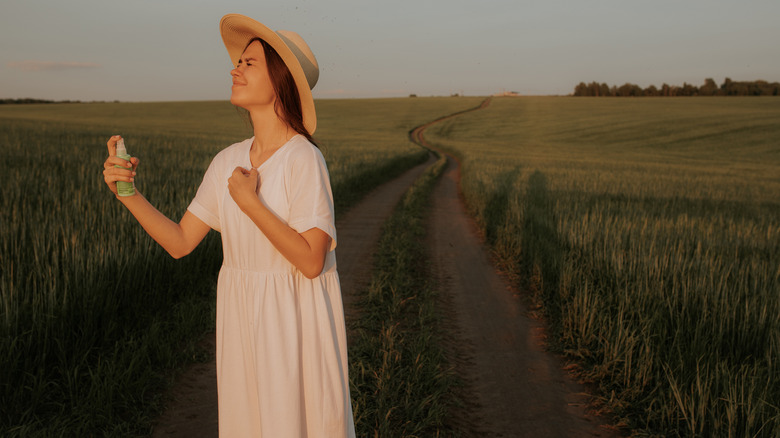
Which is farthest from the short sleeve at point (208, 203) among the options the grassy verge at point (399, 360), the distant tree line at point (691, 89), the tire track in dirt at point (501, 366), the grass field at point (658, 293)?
the distant tree line at point (691, 89)

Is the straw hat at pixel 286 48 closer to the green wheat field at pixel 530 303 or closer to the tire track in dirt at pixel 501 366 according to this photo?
the green wheat field at pixel 530 303

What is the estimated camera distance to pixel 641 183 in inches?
564

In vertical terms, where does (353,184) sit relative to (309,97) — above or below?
below

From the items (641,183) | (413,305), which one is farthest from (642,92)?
(413,305)

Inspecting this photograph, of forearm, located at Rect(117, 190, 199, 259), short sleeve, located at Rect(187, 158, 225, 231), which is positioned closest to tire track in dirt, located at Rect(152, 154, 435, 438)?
forearm, located at Rect(117, 190, 199, 259)

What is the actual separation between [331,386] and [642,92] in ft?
365

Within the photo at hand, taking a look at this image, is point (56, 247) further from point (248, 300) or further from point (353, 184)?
point (353, 184)

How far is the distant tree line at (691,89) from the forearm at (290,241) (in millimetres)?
102177

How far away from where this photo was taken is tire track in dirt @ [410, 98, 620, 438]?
2996 mm

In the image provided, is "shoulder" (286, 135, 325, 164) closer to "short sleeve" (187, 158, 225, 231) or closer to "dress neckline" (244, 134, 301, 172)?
"dress neckline" (244, 134, 301, 172)

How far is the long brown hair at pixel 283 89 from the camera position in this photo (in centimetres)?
155

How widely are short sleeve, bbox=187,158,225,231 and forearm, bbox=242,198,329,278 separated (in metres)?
0.37

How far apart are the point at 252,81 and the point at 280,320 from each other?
0.73 m

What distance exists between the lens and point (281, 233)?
1.31 m
